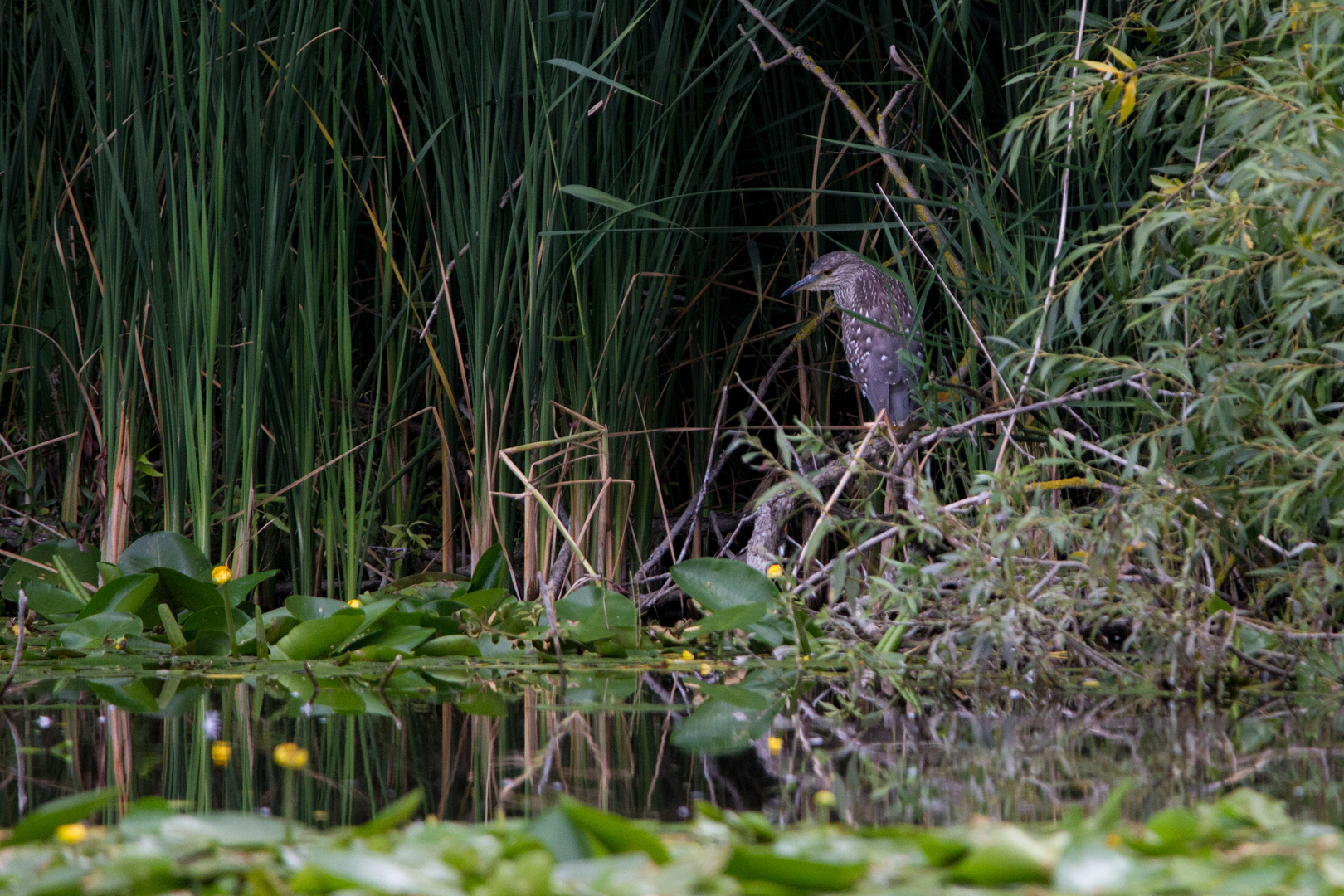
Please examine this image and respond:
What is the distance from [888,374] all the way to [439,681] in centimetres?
121

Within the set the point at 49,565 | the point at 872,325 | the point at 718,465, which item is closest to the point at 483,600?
the point at 718,465

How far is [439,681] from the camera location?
2211 millimetres

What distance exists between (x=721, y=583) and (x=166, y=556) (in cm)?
113

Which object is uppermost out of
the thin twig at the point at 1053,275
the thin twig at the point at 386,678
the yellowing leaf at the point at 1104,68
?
the yellowing leaf at the point at 1104,68

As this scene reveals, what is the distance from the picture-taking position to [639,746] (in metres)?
1.67

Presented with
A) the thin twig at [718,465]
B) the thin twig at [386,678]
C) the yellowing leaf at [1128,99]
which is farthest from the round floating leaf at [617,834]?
the thin twig at [718,465]

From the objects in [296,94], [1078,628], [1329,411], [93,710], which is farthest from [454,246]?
[1329,411]

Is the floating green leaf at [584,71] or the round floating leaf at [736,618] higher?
the floating green leaf at [584,71]

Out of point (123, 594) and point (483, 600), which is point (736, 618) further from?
point (123, 594)

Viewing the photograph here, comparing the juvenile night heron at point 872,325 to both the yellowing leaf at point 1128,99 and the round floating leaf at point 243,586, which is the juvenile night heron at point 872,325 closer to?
the yellowing leaf at point 1128,99

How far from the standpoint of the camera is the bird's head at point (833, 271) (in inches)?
113

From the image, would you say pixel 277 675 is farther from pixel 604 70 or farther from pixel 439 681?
pixel 604 70

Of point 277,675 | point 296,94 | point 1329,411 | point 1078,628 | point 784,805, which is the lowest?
point 277,675

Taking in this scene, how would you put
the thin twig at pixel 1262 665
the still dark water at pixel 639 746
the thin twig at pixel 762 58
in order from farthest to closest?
the thin twig at pixel 762 58 < the thin twig at pixel 1262 665 < the still dark water at pixel 639 746
